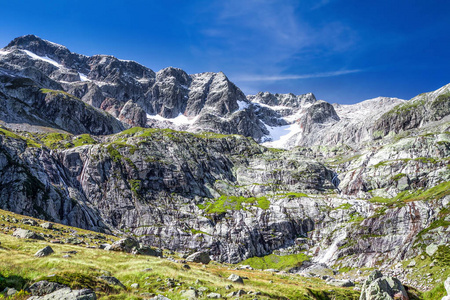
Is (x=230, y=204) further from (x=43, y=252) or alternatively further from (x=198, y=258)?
(x=43, y=252)

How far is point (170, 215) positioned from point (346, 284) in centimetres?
13824

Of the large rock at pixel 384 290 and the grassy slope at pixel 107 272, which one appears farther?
the large rock at pixel 384 290

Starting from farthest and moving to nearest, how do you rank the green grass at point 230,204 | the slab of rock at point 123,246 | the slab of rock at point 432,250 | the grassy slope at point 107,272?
the green grass at point 230,204
the slab of rock at point 432,250
the slab of rock at point 123,246
the grassy slope at point 107,272

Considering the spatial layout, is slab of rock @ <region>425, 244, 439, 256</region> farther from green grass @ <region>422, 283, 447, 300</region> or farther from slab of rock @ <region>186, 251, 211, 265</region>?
green grass @ <region>422, 283, 447, 300</region>

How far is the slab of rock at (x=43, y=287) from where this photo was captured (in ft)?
56.2

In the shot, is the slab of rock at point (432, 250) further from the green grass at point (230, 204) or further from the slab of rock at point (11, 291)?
the slab of rock at point (11, 291)

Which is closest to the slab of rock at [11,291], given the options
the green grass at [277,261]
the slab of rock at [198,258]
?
the slab of rock at [198,258]

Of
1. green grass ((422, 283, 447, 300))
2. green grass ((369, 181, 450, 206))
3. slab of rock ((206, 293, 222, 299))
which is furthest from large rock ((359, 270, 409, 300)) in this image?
green grass ((369, 181, 450, 206))

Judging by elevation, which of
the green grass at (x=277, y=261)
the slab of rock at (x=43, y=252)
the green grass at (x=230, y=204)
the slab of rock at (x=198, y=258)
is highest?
the slab of rock at (x=43, y=252)

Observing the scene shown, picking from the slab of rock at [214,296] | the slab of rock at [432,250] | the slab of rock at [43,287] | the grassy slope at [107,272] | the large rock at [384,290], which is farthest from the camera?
the slab of rock at [432,250]

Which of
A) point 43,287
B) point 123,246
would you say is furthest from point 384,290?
point 123,246

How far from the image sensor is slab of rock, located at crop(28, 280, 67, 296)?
1712 cm

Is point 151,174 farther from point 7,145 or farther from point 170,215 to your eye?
point 7,145

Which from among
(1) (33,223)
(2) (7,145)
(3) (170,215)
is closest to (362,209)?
(3) (170,215)
